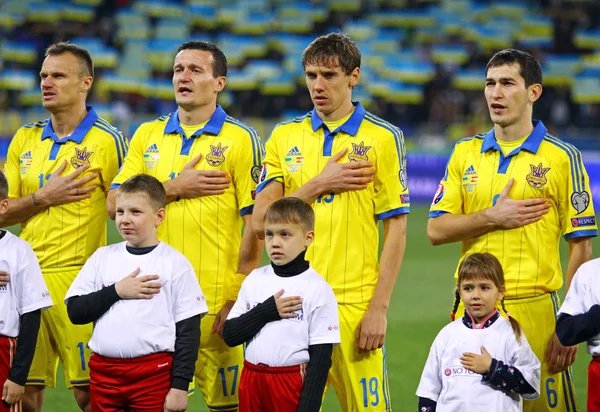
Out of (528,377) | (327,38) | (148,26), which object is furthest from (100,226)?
(148,26)

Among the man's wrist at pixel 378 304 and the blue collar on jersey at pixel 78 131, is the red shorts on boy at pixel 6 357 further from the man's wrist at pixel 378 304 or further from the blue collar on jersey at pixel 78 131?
the man's wrist at pixel 378 304

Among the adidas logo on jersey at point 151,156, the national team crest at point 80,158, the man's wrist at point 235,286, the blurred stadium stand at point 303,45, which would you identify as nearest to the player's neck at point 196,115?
the adidas logo on jersey at point 151,156

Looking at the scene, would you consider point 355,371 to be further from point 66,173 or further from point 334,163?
point 66,173

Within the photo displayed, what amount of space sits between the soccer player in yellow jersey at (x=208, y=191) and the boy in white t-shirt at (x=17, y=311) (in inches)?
22.3

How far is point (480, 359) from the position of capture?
4.25 meters

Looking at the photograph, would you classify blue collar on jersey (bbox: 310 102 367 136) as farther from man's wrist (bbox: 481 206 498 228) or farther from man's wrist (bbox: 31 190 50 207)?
man's wrist (bbox: 31 190 50 207)

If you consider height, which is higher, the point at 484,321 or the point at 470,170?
the point at 470,170

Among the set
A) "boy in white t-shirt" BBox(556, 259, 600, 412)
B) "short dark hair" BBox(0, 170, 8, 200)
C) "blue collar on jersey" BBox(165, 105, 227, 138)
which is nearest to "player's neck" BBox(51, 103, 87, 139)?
"blue collar on jersey" BBox(165, 105, 227, 138)

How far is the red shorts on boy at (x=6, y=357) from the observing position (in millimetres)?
4570

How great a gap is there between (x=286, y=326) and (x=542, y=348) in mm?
1381

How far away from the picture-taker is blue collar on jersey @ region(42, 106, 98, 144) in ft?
17.7

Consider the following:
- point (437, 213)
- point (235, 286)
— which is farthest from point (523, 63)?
point (235, 286)

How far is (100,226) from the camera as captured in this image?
5.46 metres

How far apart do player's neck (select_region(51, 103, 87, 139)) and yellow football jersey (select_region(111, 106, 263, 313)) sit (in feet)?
1.84
